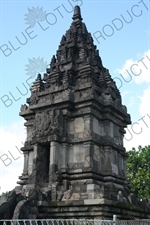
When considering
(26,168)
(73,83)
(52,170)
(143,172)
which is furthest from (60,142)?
(143,172)

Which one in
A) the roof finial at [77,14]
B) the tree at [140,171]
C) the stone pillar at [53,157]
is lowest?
the stone pillar at [53,157]

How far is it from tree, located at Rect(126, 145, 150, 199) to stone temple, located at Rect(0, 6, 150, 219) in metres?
16.9

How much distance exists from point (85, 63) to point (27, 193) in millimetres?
8456

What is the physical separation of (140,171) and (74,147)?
21227mm

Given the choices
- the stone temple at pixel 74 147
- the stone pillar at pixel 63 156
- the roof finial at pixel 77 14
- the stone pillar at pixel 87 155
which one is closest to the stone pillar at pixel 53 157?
the stone temple at pixel 74 147

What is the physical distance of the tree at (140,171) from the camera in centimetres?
3385

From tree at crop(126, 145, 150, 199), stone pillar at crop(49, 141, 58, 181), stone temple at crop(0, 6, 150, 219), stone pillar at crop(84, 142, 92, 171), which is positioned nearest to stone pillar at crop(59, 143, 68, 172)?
stone temple at crop(0, 6, 150, 219)

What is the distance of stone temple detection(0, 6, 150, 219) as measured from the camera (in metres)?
12.5

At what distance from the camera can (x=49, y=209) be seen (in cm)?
1306

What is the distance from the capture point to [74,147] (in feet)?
52.0

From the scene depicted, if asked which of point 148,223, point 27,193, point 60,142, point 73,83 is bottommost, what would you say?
point 148,223

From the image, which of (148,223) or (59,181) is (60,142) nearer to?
(59,181)

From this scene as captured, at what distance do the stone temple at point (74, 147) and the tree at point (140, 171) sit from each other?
16910 mm

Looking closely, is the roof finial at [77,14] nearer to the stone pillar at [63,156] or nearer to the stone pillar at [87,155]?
the stone pillar at [63,156]
